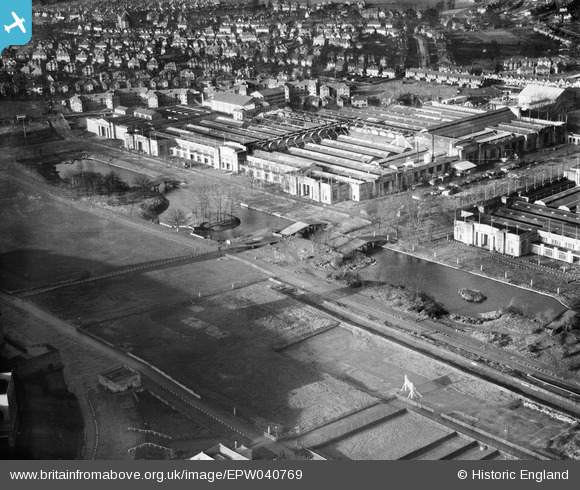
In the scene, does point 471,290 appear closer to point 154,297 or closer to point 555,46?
point 154,297

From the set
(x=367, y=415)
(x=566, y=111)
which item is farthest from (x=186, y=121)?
(x=367, y=415)

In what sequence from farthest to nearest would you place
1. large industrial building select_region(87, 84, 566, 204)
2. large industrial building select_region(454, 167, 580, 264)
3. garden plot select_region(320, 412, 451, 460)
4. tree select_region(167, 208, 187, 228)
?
large industrial building select_region(87, 84, 566, 204) → tree select_region(167, 208, 187, 228) → large industrial building select_region(454, 167, 580, 264) → garden plot select_region(320, 412, 451, 460)

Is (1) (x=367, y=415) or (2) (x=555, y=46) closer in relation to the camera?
(1) (x=367, y=415)

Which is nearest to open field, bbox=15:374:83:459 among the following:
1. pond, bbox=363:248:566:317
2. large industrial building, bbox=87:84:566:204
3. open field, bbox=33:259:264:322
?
open field, bbox=33:259:264:322

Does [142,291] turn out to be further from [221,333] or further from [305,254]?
[305,254]

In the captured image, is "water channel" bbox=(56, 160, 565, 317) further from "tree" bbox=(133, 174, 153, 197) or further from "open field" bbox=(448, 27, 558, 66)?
"open field" bbox=(448, 27, 558, 66)
